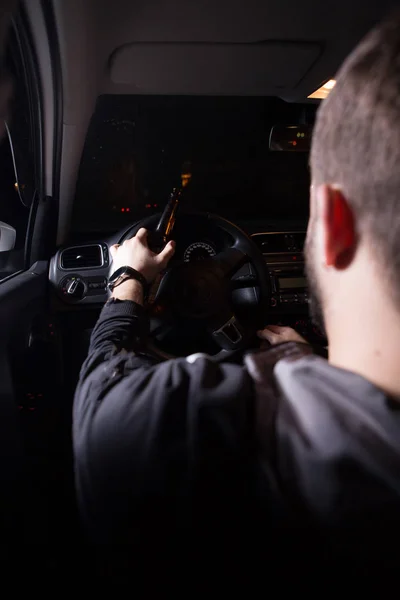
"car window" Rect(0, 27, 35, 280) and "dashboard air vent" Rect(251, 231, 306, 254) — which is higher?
"car window" Rect(0, 27, 35, 280)

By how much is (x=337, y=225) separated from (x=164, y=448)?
431 mm

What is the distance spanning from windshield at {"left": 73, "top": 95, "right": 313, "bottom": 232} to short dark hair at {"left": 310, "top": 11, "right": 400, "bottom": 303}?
9.07 feet

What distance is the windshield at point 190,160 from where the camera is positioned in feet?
11.9

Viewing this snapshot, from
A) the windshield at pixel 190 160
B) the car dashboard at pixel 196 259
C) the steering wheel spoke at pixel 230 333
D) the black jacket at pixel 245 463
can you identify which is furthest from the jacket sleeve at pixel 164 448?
the windshield at pixel 190 160

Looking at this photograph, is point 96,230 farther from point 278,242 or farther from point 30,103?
point 278,242

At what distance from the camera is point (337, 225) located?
790 millimetres

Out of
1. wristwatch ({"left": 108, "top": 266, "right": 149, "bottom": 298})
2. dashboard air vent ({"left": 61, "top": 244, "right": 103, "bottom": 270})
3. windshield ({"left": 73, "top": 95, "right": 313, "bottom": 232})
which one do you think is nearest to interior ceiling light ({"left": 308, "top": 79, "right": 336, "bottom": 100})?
windshield ({"left": 73, "top": 95, "right": 313, "bottom": 232})

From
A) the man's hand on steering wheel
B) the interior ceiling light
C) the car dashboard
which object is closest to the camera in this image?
the man's hand on steering wheel

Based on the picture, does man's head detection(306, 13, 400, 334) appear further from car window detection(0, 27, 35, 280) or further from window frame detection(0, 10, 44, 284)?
car window detection(0, 27, 35, 280)

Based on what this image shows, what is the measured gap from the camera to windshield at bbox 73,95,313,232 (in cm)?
362

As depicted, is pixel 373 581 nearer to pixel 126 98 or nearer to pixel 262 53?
pixel 262 53

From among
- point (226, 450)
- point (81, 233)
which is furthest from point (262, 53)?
point (226, 450)

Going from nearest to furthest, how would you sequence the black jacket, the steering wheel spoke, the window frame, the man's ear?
the black jacket
the man's ear
the window frame
the steering wheel spoke

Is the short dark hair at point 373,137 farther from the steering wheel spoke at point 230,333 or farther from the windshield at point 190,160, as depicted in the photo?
the windshield at point 190,160
